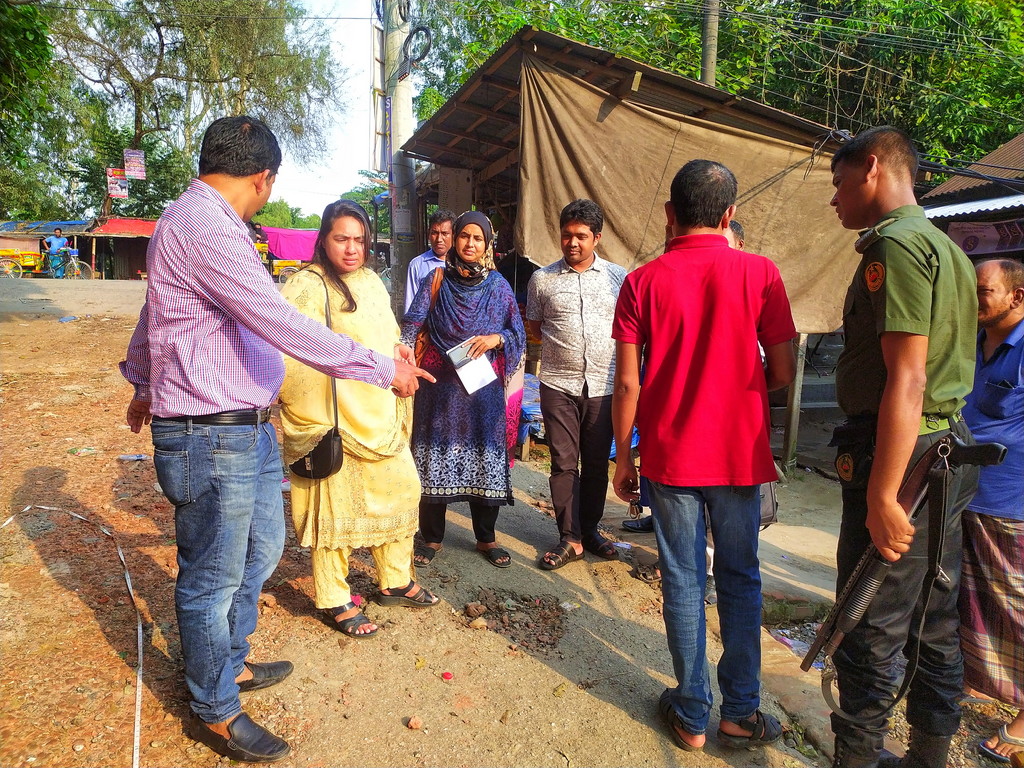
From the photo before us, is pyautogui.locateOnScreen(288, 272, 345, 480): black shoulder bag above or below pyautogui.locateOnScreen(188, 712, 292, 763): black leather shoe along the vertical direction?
above

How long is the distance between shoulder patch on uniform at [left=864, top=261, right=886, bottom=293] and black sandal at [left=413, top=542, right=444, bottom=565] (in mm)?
2577

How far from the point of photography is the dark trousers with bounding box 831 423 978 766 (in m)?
1.81

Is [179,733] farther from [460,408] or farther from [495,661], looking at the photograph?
[460,408]

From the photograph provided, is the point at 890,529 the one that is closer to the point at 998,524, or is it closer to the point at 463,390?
the point at 998,524

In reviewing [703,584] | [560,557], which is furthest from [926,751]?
[560,557]

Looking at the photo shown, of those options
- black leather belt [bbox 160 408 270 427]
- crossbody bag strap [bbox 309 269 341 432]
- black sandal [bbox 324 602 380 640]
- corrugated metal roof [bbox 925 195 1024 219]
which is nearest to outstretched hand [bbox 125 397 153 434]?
black leather belt [bbox 160 408 270 427]

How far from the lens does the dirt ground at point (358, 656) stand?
212cm

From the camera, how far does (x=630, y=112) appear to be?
5488 millimetres

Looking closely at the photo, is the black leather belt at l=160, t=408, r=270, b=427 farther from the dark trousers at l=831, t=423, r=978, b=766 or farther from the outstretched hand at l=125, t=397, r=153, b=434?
the dark trousers at l=831, t=423, r=978, b=766

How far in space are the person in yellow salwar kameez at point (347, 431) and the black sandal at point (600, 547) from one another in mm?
1286

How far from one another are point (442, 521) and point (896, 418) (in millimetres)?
2463

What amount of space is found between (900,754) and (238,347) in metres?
2.91

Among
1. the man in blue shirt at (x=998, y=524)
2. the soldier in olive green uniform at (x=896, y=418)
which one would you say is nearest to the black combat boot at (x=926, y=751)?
the soldier in olive green uniform at (x=896, y=418)

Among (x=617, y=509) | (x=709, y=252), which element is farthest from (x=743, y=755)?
(x=617, y=509)
